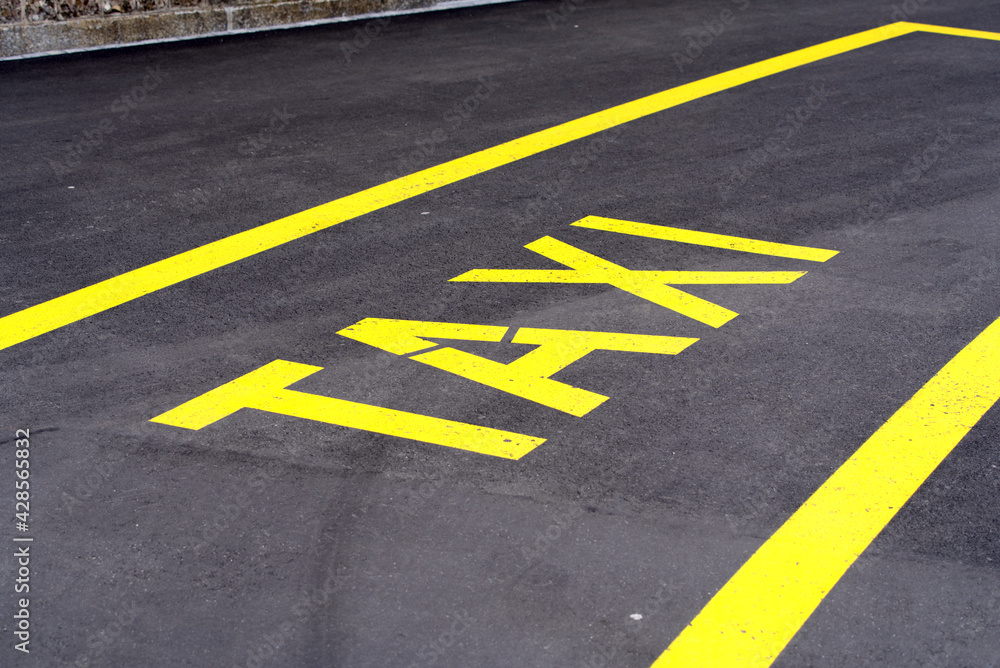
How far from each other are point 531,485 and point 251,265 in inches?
104

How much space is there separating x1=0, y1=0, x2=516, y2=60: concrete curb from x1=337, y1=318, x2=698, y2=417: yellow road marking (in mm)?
6825

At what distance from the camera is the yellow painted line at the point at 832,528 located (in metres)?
2.97

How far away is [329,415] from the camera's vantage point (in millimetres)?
4098

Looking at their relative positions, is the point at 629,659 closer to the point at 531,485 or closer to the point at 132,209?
the point at 531,485

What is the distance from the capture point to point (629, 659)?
2887 millimetres

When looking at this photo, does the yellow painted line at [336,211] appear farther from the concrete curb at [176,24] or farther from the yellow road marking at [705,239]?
the concrete curb at [176,24]

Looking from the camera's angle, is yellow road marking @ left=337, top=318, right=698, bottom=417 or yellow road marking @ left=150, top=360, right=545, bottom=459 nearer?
yellow road marking @ left=150, top=360, right=545, bottom=459

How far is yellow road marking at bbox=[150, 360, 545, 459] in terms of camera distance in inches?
154

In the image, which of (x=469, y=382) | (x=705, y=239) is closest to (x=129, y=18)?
(x=705, y=239)

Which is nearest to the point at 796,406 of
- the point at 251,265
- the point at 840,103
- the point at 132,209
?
the point at 251,265

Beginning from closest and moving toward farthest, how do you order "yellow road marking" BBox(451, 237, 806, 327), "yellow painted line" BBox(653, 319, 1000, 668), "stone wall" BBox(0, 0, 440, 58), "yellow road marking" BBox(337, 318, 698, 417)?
"yellow painted line" BBox(653, 319, 1000, 668)
"yellow road marking" BBox(337, 318, 698, 417)
"yellow road marking" BBox(451, 237, 806, 327)
"stone wall" BBox(0, 0, 440, 58)

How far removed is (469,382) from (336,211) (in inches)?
93.2

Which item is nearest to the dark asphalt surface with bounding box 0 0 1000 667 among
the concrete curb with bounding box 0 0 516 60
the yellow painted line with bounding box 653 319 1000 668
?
the yellow painted line with bounding box 653 319 1000 668

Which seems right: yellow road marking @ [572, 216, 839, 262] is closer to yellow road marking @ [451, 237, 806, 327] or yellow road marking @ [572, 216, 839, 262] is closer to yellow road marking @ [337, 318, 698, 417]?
yellow road marking @ [451, 237, 806, 327]
